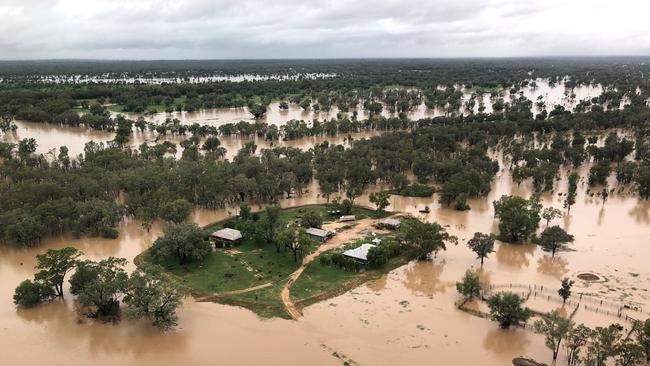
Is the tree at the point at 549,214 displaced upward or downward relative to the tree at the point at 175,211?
downward

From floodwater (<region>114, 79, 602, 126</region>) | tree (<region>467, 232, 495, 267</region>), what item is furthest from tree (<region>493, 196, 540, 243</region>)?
floodwater (<region>114, 79, 602, 126</region>)

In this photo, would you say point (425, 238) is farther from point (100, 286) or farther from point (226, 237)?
point (100, 286)

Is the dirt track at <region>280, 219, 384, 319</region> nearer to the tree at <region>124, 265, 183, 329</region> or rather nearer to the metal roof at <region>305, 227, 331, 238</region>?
the metal roof at <region>305, 227, 331, 238</region>

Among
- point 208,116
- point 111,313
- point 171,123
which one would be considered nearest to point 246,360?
point 111,313

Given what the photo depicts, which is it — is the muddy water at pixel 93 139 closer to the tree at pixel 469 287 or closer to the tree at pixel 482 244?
the tree at pixel 482 244

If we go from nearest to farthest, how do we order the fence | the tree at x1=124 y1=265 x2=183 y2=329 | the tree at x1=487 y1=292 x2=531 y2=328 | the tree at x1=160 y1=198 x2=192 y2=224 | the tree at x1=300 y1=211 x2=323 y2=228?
the tree at x1=487 y1=292 x2=531 y2=328, the tree at x1=124 y1=265 x2=183 y2=329, the fence, the tree at x1=300 y1=211 x2=323 y2=228, the tree at x1=160 y1=198 x2=192 y2=224

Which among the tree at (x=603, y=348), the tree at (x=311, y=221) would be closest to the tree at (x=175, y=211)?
the tree at (x=311, y=221)

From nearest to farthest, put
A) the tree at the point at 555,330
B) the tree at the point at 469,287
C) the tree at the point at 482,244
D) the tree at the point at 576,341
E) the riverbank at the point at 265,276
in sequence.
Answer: the tree at the point at 555,330
the tree at the point at 576,341
the tree at the point at 469,287
the riverbank at the point at 265,276
the tree at the point at 482,244

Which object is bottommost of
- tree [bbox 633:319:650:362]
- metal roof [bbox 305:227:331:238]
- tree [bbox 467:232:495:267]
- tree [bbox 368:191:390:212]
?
tree [bbox 633:319:650:362]
